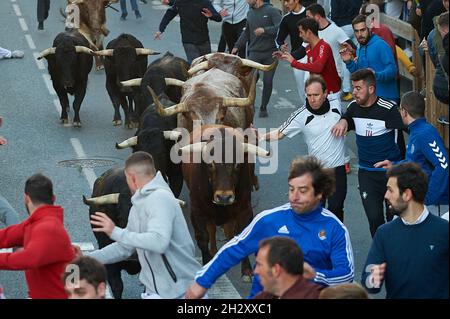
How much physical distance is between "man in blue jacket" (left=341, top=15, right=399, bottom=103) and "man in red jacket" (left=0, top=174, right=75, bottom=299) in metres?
6.44

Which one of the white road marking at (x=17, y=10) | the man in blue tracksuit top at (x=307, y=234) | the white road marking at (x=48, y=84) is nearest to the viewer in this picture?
the man in blue tracksuit top at (x=307, y=234)

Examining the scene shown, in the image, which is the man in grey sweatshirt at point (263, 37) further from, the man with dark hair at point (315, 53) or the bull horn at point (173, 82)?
the man with dark hair at point (315, 53)

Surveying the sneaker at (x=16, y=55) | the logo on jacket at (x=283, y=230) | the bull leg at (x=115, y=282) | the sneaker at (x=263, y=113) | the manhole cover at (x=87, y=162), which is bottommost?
the sneaker at (x=16, y=55)

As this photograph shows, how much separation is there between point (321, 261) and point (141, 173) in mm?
1507

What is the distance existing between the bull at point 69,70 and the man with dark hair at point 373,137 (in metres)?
7.78

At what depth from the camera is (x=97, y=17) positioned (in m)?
23.6

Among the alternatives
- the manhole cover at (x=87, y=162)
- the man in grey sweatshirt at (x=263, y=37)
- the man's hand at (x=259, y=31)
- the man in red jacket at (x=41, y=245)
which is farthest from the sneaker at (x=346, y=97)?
the man in red jacket at (x=41, y=245)

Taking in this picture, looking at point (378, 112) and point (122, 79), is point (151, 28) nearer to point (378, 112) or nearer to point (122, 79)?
point (122, 79)

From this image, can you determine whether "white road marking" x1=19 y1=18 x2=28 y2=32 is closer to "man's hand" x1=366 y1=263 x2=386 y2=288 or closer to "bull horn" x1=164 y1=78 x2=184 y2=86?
"bull horn" x1=164 y1=78 x2=184 y2=86

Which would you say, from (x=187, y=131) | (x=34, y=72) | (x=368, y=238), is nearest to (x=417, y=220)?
(x=368, y=238)

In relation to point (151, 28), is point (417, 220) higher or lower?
higher

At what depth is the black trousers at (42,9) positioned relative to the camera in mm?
26614

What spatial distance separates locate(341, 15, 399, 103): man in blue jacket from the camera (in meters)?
14.4

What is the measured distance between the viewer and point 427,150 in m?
10.5
